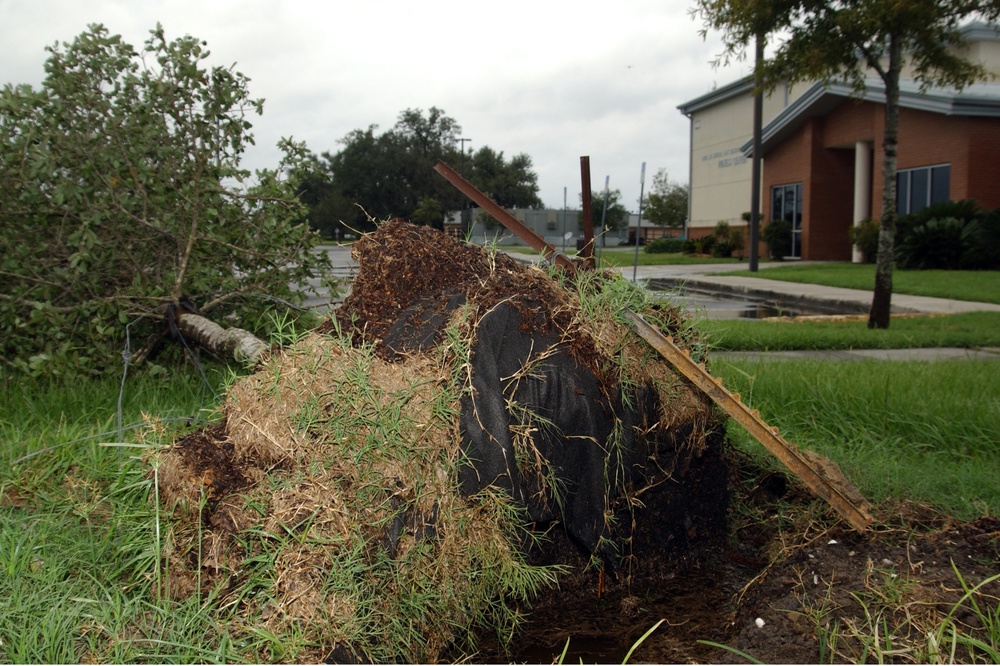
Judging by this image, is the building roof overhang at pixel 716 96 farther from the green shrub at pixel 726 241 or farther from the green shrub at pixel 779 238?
the green shrub at pixel 779 238

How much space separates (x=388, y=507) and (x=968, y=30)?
1200 inches

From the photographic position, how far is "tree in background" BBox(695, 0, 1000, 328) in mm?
9898

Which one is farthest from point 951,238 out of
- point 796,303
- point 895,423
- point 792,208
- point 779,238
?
point 895,423

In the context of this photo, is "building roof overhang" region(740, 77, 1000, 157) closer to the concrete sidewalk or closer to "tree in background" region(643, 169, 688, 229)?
the concrete sidewalk

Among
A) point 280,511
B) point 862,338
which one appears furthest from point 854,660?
point 862,338

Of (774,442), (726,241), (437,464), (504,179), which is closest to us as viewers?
(437,464)

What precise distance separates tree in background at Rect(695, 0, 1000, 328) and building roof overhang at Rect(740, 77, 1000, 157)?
214 inches

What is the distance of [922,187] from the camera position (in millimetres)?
23828

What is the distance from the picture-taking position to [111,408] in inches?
193

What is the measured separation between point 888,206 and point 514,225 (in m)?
8.34

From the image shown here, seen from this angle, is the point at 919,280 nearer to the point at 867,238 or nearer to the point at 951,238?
the point at 951,238

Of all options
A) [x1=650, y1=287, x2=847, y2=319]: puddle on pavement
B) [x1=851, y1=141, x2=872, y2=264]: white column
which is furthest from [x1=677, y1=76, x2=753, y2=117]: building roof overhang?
[x1=650, y1=287, x2=847, y2=319]: puddle on pavement

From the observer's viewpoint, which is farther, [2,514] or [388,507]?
[2,514]

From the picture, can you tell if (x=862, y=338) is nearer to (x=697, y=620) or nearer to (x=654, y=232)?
(x=697, y=620)
